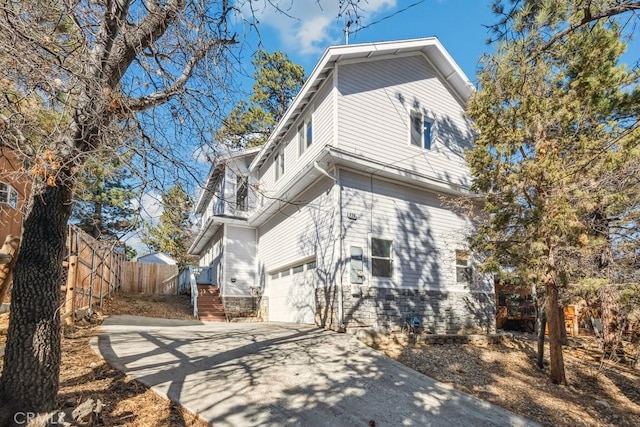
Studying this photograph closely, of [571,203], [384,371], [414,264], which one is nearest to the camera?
[384,371]

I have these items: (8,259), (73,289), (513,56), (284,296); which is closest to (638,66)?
(513,56)

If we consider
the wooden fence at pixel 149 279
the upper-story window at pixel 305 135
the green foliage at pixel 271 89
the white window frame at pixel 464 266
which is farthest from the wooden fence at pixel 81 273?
the green foliage at pixel 271 89

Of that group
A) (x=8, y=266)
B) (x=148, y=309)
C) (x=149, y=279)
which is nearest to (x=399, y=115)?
(x=8, y=266)

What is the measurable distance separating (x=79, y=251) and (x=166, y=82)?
572cm

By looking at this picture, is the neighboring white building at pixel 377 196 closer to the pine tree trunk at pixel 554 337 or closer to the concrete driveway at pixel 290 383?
the concrete driveway at pixel 290 383

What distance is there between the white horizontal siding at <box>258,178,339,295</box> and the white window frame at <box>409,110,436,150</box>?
317 cm

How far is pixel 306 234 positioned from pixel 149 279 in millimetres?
15540

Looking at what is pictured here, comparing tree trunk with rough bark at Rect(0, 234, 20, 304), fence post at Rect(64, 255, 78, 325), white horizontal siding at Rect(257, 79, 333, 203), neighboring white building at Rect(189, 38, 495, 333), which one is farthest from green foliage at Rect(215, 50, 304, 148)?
tree trunk with rough bark at Rect(0, 234, 20, 304)

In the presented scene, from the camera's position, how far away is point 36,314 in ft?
11.2

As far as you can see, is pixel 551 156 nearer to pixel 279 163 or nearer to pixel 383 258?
pixel 383 258

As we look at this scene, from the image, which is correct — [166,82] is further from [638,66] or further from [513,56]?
[638,66]

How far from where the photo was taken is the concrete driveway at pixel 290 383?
446 cm

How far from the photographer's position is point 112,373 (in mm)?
5137

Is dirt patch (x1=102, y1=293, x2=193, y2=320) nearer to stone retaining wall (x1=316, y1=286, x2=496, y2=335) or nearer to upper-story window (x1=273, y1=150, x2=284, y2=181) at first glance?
upper-story window (x1=273, y1=150, x2=284, y2=181)
